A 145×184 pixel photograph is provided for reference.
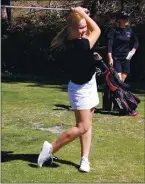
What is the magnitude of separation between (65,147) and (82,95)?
1.48m

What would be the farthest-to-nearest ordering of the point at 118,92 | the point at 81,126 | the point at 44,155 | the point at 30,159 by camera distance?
the point at 118,92
the point at 30,159
the point at 44,155
the point at 81,126

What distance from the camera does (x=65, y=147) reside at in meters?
6.85

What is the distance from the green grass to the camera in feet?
18.2

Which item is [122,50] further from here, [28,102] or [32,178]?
[32,178]

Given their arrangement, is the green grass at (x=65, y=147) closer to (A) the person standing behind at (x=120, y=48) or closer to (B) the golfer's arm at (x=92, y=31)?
(A) the person standing behind at (x=120, y=48)

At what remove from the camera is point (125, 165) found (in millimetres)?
6043

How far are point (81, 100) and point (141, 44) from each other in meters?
11.4

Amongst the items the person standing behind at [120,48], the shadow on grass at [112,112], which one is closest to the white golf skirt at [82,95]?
the shadow on grass at [112,112]

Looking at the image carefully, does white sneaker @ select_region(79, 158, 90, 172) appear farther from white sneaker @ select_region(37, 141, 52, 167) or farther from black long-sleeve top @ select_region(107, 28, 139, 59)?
black long-sleeve top @ select_region(107, 28, 139, 59)

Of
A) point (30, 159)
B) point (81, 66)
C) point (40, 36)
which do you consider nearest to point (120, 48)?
point (30, 159)

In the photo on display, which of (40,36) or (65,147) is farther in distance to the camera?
(40,36)

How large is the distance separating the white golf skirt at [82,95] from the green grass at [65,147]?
712mm

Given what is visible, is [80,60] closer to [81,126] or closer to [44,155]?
[81,126]

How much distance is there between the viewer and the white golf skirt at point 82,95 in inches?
219
